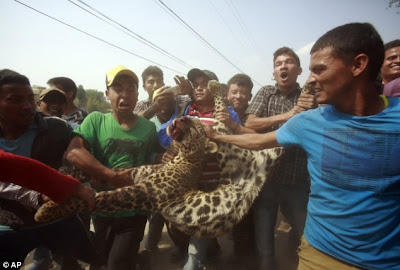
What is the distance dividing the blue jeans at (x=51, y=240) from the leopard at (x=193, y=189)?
0.62 m

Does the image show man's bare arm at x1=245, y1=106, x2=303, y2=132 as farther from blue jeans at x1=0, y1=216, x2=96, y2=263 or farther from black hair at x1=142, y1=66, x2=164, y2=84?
black hair at x1=142, y1=66, x2=164, y2=84

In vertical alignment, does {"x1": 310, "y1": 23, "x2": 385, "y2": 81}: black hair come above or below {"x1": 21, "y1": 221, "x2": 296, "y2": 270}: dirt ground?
above

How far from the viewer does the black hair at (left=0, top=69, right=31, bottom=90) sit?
2.38 meters

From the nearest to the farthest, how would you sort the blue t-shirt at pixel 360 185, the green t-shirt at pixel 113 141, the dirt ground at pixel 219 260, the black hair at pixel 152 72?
the blue t-shirt at pixel 360 185, the green t-shirt at pixel 113 141, the dirt ground at pixel 219 260, the black hair at pixel 152 72

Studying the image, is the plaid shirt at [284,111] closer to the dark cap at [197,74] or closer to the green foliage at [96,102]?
the dark cap at [197,74]

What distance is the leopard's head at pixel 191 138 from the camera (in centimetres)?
293

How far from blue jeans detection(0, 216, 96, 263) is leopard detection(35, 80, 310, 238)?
Result: 62 centimetres

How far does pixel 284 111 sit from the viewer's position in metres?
3.32

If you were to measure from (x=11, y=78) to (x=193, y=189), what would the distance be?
7.75ft

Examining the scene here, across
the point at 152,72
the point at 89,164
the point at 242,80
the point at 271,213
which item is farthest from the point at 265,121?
the point at 152,72

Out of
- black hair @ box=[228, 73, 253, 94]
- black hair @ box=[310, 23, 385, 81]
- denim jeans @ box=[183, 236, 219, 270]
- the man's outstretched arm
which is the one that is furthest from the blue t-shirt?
black hair @ box=[228, 73, 253, 94]

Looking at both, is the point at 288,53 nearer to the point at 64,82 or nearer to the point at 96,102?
the point at 64,82

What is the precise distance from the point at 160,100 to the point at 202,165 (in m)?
1.39

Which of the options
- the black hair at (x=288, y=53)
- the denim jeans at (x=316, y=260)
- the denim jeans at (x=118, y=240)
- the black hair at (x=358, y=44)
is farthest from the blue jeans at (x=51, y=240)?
the black hair at (x=288, y=53)
